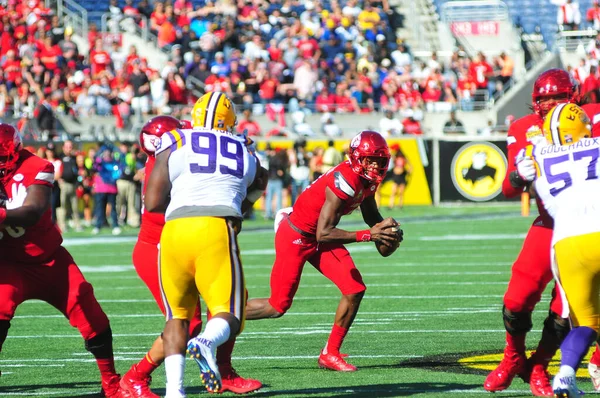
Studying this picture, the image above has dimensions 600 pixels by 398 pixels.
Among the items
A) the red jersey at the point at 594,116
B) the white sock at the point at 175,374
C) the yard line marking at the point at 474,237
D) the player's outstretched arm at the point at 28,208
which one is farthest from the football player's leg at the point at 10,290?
the yard line marking at the point at 474,237

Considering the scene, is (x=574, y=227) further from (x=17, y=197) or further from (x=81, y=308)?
(x=17, y=197)

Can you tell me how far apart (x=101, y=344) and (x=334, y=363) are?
1704mm

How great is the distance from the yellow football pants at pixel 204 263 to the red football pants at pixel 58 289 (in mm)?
828

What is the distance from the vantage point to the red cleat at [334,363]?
714 cm

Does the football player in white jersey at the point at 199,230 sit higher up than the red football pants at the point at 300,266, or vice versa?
the football player in white jersey at the point at 199,230

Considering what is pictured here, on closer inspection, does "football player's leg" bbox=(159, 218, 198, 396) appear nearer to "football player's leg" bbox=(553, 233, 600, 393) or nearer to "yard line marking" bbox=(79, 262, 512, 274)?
"football player's leg" bbox=(553, 233, 600, 393)

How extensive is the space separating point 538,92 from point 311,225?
1.92 meters

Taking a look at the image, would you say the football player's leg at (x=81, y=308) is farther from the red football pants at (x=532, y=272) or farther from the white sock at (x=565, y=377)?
the white sock at (x=565, y=377)

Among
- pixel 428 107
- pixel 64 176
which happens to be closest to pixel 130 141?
pixel 64 176

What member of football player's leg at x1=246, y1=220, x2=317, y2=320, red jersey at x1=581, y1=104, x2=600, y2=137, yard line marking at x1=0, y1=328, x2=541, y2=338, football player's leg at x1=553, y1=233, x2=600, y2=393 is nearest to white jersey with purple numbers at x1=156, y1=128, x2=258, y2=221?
football player's leg at x1=553, y1=233, x2=600, y2=393

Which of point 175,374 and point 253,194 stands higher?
point 253,194

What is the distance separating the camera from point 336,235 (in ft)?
23.6

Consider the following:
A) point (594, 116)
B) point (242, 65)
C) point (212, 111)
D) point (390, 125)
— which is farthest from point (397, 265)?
point (242, 65)

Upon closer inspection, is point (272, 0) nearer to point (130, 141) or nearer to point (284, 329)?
point (130, 141)
